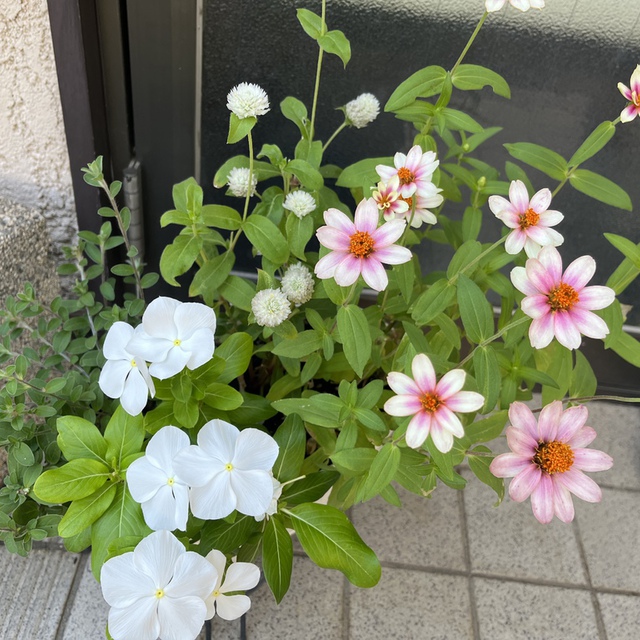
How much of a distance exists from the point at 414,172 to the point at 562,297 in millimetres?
240

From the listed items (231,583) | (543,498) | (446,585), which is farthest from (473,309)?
(446,585)

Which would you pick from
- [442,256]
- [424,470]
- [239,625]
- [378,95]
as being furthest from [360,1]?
[239,625]

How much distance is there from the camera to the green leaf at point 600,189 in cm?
93

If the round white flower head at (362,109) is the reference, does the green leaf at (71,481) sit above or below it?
below

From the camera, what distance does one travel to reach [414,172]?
788 millimetres

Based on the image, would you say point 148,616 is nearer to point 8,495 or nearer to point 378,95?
point 8,495

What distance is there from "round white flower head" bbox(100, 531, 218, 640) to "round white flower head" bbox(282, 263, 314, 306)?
35 cm

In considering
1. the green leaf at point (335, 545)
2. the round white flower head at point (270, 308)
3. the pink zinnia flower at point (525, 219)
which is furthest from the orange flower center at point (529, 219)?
the green leaf at point (335, 545)

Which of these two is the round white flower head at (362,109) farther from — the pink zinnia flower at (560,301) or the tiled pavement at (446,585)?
the tiled pavement at (446,585)

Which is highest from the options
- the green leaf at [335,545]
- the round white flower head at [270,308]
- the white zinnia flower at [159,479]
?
the round white flower head at [270,308]

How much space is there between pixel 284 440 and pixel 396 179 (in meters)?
0.39

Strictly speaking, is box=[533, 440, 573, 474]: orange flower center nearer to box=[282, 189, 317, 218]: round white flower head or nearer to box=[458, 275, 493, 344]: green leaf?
box=[458, 275, 493, 344]: green leaf

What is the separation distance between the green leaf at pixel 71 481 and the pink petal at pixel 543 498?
52cm

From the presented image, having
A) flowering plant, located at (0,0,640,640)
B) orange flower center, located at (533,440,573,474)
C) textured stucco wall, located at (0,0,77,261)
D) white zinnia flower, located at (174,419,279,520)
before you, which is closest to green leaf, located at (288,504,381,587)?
flowering plant, located at (0,0,640,640)
